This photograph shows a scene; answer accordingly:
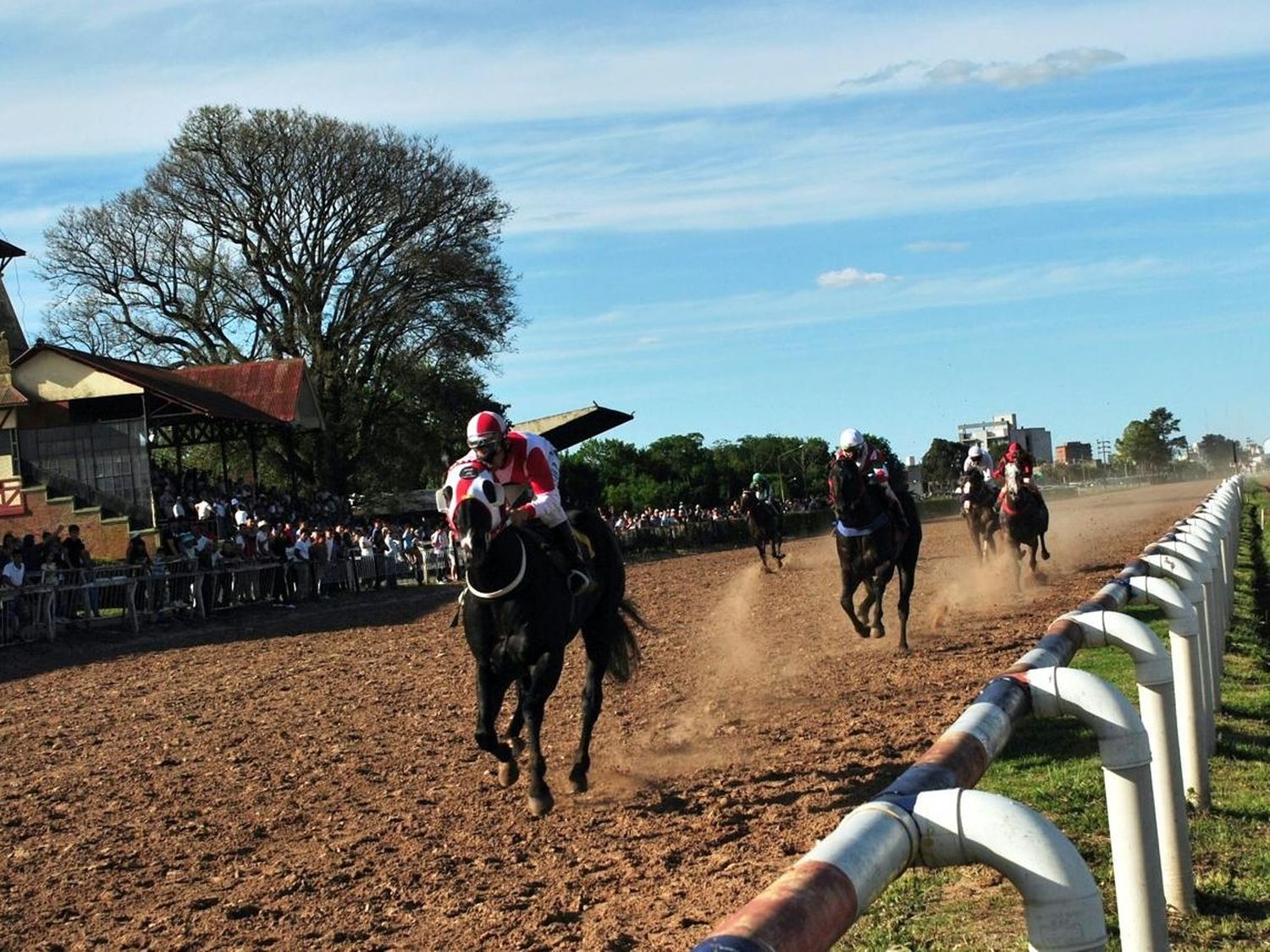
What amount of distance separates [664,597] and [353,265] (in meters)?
27.3

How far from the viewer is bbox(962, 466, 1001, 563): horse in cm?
1978

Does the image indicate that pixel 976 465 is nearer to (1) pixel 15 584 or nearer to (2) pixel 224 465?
(1) pixel 15 584

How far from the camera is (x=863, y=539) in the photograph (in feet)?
42.8


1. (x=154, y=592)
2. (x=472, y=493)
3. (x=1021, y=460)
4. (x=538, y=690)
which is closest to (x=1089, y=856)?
(x=538, y=690)

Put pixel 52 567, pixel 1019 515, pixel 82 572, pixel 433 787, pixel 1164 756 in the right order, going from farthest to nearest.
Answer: pixel 82 572 < pixel 52 567 < pixel 1019 515 < pixel 433 787 < pixel 1164 756

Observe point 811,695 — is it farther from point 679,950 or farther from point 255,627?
point 255,627

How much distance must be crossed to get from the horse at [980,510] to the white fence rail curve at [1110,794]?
1268 cm

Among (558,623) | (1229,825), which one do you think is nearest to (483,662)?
(558,623)

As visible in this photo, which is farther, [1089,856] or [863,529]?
[863,529]

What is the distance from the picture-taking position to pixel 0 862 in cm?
720

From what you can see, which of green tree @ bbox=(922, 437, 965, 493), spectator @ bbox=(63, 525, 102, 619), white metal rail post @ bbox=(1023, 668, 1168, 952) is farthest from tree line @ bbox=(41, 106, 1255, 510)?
green tree @ bbox=(922, 437, 965, 493)

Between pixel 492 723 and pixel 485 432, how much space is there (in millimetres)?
1453

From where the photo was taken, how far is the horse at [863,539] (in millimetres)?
12969

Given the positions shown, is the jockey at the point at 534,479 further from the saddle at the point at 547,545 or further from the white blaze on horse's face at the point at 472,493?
the white blaze on horse's face at the point at 472,493
